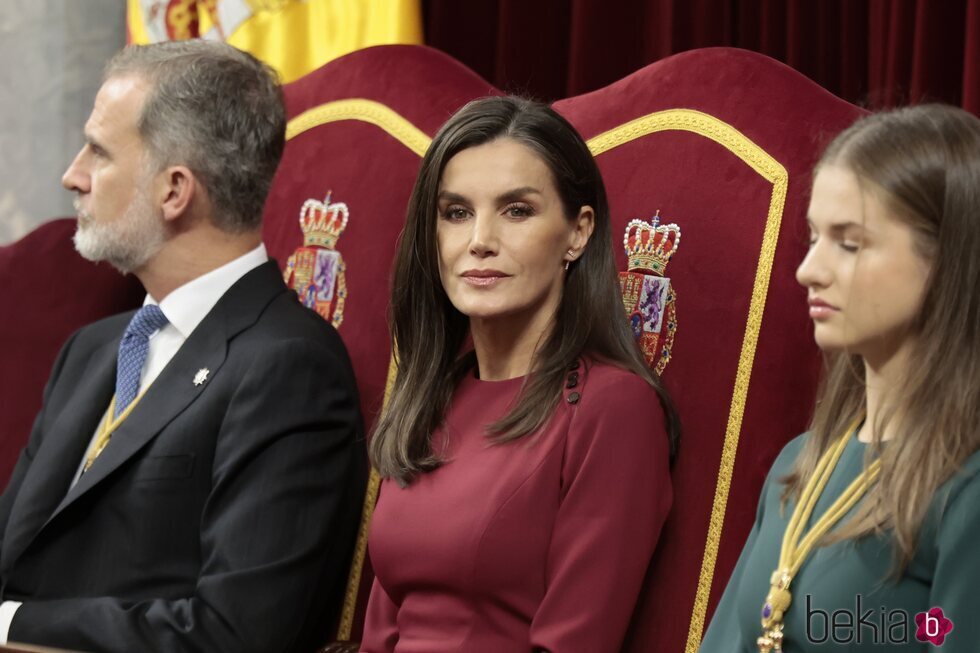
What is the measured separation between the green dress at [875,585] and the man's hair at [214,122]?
123 cm

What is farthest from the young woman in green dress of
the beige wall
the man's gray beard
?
the beige wall

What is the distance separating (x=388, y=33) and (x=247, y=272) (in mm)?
871

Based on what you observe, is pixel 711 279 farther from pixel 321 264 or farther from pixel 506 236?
pixel 321 264

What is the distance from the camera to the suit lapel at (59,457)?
243 centimetres

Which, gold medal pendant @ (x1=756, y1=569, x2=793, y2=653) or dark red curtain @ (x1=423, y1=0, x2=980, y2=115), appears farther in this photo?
dark red curtain @ (x1=423, y1=0, x2=980, y2=115)

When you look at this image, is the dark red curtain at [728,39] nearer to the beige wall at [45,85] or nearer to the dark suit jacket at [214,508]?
the dark suit jacket at [214,508]

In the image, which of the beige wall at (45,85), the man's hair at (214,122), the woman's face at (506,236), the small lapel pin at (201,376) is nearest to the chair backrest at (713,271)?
the woman's face at (506,236)

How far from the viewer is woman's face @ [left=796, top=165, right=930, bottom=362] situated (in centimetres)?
158

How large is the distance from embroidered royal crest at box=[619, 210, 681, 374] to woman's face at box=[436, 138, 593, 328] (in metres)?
0.13

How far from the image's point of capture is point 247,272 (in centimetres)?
254

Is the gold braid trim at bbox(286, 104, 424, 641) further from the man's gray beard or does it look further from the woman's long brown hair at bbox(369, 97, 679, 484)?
the man's gray beard

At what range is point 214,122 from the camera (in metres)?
2.58

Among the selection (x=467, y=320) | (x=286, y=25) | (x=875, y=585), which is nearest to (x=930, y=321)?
(x=875, y=585)

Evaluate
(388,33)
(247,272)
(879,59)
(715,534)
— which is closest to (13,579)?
(247,272)
